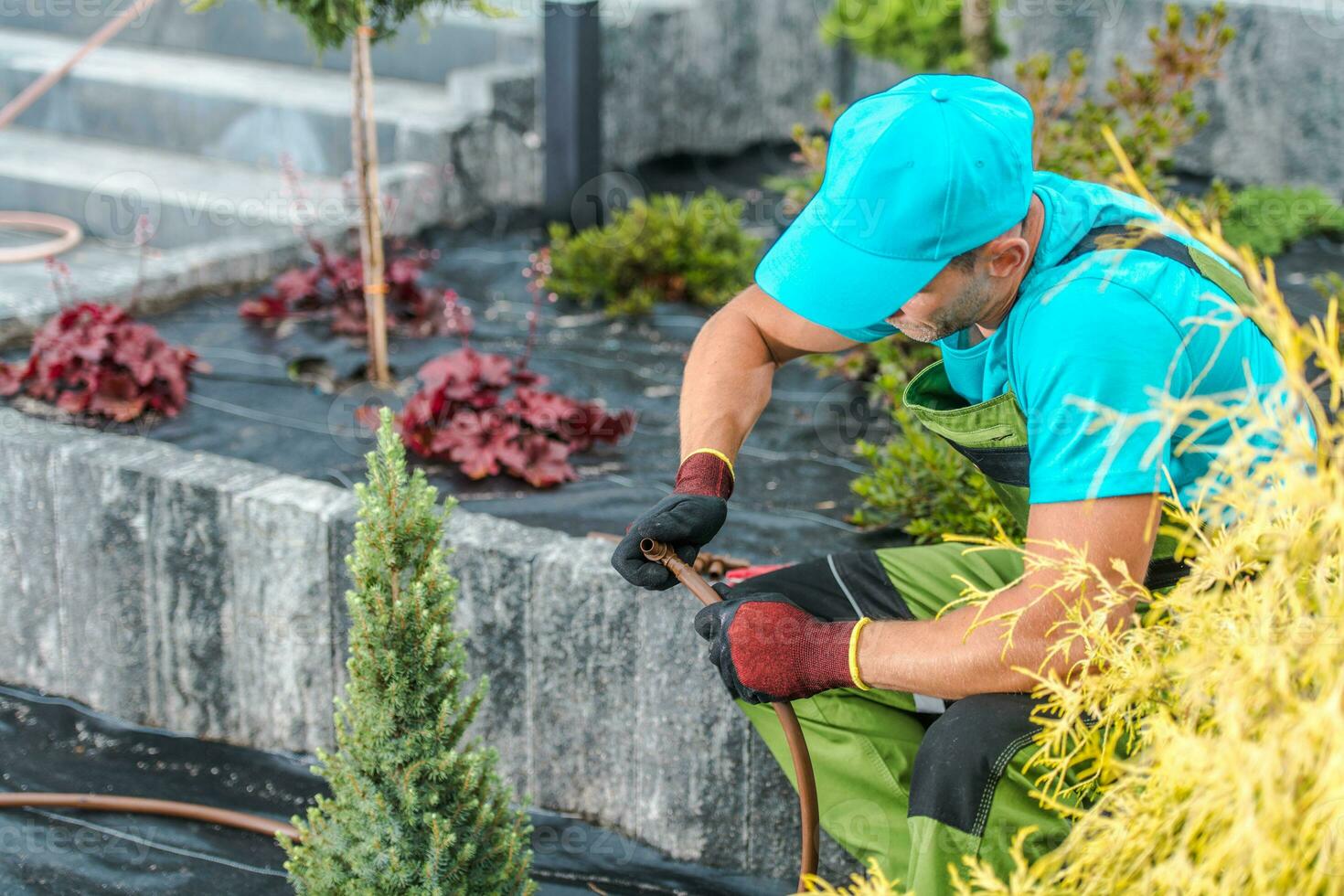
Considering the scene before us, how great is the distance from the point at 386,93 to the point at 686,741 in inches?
239

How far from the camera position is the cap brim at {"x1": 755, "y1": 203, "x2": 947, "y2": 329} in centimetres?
215

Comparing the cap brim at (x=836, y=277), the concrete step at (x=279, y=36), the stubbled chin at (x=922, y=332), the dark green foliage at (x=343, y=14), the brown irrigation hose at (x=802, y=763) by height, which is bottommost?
the brown irrigation hose at (x=802, y=763)

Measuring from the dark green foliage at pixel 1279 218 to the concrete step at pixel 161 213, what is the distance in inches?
159

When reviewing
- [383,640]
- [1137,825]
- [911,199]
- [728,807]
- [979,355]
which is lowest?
[728,807]

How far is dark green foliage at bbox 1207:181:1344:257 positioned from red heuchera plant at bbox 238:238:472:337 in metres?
3.66

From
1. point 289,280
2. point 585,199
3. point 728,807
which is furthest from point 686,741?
point 585,199

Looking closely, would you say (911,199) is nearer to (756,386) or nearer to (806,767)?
(756,386)

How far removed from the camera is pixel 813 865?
2477 mm

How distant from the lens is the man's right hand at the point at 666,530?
252 cm

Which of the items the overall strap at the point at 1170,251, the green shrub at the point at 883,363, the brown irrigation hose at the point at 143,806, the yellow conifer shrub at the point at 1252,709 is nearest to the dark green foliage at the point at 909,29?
the green shrub at the point at 883,363

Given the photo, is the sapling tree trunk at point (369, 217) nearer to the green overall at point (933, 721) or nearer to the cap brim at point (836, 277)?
the green overall at point (933, 721)

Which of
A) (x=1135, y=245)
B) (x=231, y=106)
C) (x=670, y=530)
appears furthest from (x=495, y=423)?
(x=231, y=106)

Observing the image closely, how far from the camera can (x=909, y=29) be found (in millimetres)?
7250

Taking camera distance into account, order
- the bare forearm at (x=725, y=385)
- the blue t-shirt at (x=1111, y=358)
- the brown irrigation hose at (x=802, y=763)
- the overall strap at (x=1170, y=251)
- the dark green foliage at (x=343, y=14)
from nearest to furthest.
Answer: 1. the blue t-shirt at (x=1111, y=358)
2. the overall strap at (x=1170, y=251)
3. the brown irrigation hose at (x=802, y=763)
4. the bare forearm at (x=725, y=385)
5. the dark green foliage at (x=343, y=14)
